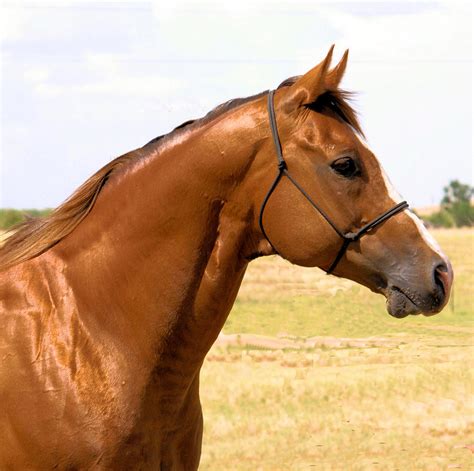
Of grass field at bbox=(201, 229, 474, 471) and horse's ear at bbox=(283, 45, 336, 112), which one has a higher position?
horse's ear at bbox=(283, 45, 336, 112)

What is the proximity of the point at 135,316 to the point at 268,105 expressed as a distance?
1.17m

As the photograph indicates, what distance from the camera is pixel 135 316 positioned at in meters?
3.85

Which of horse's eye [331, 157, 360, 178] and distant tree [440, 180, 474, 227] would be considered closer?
horse's eye [331, 157, 360, 178]

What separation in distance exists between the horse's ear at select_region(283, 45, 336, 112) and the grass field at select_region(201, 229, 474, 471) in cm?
591

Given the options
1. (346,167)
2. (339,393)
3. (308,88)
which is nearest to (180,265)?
(346,167)

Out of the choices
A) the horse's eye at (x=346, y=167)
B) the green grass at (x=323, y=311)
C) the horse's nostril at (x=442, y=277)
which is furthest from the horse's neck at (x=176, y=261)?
the green grass at (x=323, y=311)

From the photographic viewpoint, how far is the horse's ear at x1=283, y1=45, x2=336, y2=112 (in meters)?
3.74

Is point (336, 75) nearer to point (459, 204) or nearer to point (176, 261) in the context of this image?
point (176, 261)

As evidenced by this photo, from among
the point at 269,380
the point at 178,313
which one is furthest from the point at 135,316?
the point at 269,380

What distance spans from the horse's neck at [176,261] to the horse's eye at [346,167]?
406 millimetres

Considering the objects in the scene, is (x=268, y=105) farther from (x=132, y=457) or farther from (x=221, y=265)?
(x=132, y=457)

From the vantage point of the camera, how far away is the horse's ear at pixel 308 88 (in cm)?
374

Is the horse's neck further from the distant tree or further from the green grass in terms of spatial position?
the distant tree

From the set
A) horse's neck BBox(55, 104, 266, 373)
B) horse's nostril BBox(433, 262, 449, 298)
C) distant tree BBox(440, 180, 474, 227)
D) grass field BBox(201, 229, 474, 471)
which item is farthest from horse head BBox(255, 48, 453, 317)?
distant tree BBox(440, 180, 474, 227)
